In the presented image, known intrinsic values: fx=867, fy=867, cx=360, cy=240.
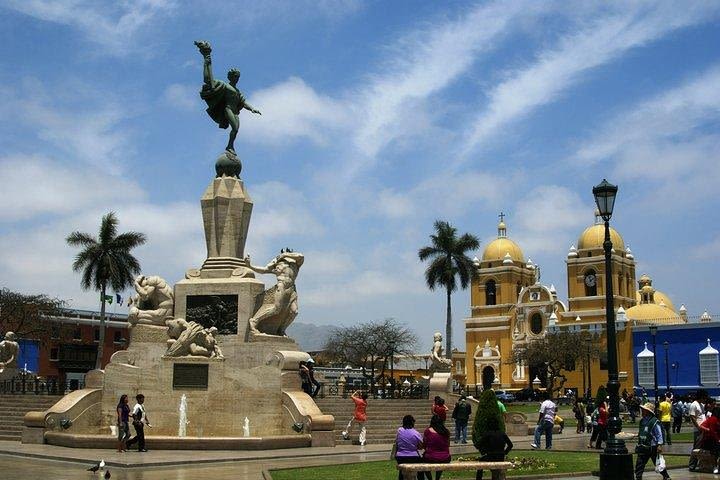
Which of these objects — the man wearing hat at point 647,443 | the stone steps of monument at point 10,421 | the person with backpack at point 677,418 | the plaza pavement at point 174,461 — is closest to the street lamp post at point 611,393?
the man wearing hat at point 647,443

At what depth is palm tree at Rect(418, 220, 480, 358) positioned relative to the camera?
62.9 metres

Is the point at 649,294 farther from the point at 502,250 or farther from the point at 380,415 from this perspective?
the point at 380,415

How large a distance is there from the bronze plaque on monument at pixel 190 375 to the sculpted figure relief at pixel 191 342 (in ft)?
1.14

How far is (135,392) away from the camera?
21891 millimetres

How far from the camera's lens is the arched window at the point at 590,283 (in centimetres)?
9144

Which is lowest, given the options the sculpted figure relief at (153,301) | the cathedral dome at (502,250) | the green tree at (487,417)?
the green tree at (487,417)

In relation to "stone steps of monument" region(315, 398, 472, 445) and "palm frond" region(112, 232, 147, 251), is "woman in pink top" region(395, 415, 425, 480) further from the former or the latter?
"palm frond" region(112, 232, 147, 251)

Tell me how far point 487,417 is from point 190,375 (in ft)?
35.7

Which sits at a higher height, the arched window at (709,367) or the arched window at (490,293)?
the arched window at (490,293)

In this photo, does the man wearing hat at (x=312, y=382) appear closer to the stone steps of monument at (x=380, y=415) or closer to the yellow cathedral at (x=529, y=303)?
the stone steps of monument at (x=380, y=415)

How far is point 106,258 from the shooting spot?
5119cm

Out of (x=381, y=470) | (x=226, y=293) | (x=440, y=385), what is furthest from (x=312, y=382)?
(x=381, y=470)

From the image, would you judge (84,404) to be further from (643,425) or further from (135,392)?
(643,425)

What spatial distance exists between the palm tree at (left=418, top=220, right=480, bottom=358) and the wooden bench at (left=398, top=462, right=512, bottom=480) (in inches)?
1993
